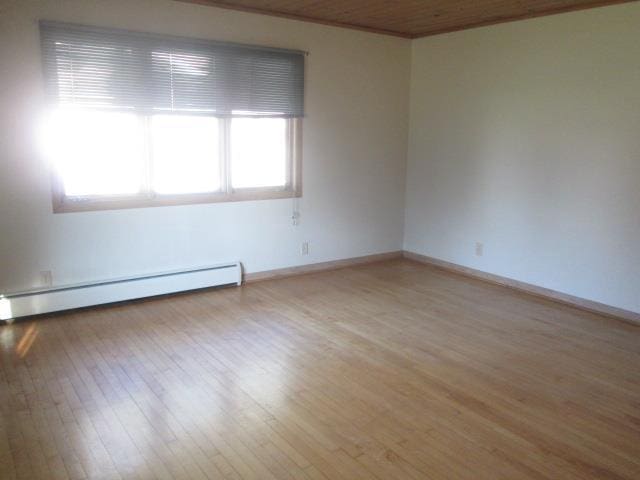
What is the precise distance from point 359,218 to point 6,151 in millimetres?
3375

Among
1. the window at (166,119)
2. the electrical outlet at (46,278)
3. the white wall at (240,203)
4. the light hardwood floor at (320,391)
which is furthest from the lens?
the electrical outlet at (46,278)

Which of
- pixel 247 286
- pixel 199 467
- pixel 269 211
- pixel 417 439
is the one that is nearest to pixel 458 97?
pixel 269 211

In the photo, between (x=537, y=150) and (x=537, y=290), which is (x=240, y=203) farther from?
(x=537, y=290)

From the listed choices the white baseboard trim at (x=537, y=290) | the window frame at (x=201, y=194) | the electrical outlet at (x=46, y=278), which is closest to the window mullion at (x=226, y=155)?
the window frame at (x=201, y=194)

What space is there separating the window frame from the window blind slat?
206 millimetres

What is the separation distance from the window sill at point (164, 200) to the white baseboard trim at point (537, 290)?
5.71 feet

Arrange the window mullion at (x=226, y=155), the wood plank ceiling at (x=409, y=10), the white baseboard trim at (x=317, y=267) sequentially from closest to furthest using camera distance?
the wood plank ceiling at (x=409, y=10) → the window mullion at (x=226, y=155) → the white baseboard trim at (x=317, y=267)

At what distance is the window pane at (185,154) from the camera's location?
14.7 ft

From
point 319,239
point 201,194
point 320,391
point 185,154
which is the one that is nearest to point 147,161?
point 185,154

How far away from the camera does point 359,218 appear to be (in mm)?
5816

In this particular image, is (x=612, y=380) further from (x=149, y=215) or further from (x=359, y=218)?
(x=149, y=215)

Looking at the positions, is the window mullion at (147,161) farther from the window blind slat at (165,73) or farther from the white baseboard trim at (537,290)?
the white baseboard trim at (537,290)

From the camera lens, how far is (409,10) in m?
4.55

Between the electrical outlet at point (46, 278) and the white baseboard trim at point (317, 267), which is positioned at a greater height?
the electrical outlet at point (46, 278)
